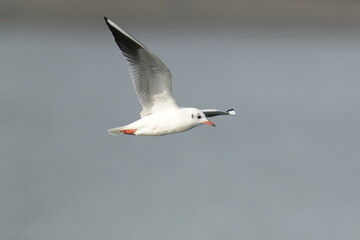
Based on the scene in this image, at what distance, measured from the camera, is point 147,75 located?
484cm

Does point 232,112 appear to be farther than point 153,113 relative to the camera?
Yes

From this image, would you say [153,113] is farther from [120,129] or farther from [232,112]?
[232,112]

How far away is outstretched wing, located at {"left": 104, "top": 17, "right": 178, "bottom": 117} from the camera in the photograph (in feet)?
15.5

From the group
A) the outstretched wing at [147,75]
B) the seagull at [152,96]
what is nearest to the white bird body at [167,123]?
the seagull at [152,96]

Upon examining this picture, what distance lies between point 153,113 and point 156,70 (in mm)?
218

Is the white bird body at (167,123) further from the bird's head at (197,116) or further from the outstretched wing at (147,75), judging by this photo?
the outstretched wing at (147,75)

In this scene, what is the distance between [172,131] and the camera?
463cm

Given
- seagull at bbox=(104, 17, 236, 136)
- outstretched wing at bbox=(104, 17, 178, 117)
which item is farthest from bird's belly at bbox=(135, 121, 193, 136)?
outstretched wing at bbox=(104, 17, 178, 117)

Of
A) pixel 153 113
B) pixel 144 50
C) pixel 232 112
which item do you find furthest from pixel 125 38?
pixel 232 112

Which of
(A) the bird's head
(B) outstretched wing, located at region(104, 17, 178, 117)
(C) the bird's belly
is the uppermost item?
(B) outstretched wing, located at region(104, 17, 178, 117)

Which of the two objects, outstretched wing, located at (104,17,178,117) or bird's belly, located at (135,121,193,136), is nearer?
bird's belly, located at (135,121,193,136)

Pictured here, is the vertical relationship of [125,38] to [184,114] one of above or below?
above

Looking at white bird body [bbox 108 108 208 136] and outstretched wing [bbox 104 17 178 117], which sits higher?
outstretched wing [bbox 104 17 178 117]

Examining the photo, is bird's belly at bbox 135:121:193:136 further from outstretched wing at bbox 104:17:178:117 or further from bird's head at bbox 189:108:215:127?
outstretched wing at bbox 104:17:178:117
